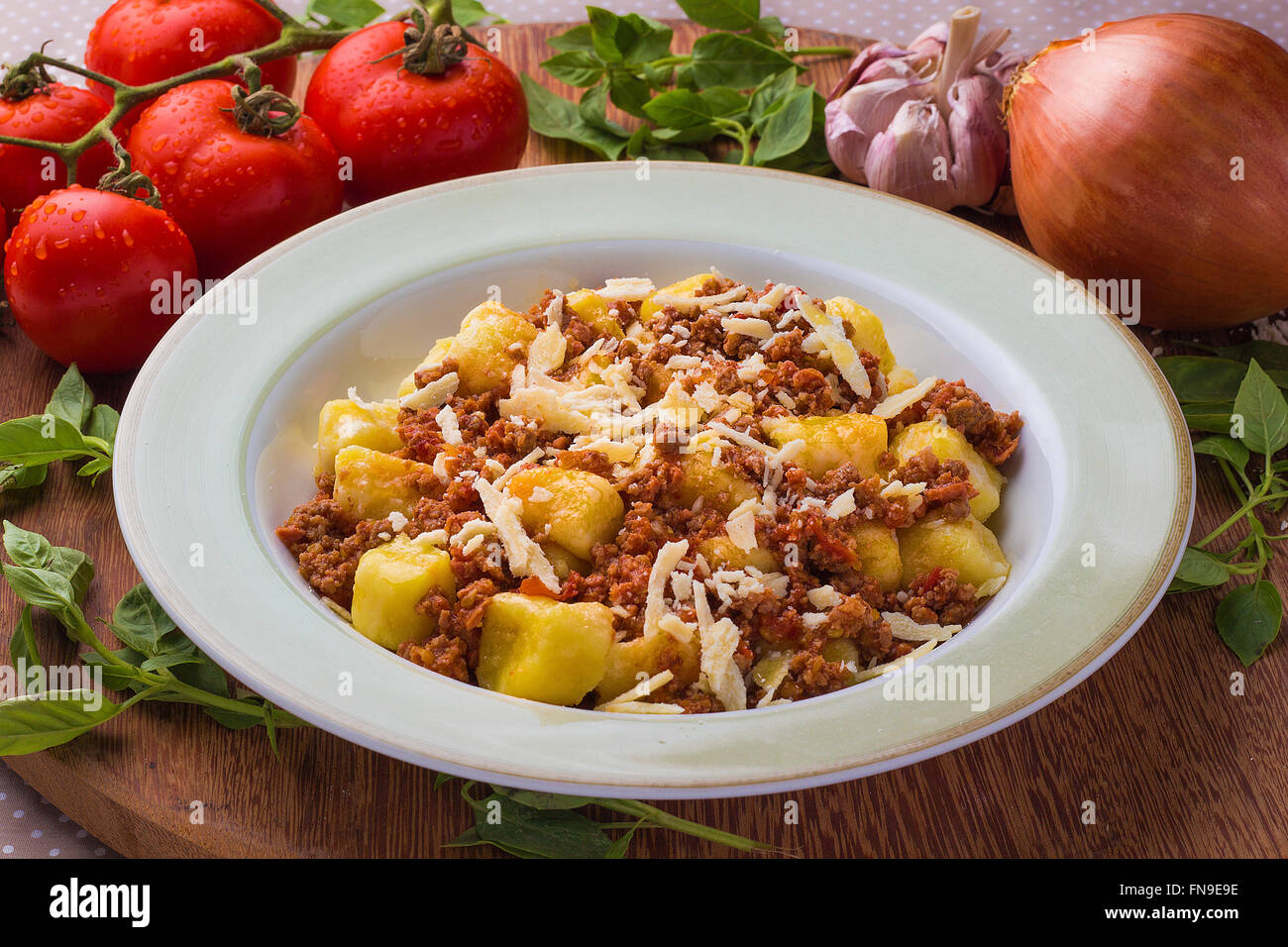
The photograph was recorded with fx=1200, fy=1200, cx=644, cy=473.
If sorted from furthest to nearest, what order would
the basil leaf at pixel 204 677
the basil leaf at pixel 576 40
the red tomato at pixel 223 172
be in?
the basil leaf at pixel 576 40 < the red tomato at pixel 223 172 < the basil leaf at pixel 204 677

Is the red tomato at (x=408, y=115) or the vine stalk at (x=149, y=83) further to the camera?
the red tomato at (x=408, y=115)

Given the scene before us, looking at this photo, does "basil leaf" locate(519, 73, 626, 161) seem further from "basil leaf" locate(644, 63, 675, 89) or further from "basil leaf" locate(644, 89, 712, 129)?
"basil leaf" locate(644, 63, 675, 89)

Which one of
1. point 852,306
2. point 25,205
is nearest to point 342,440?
point 852,306

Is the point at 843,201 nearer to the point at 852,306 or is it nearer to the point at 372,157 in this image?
the point at 852,306

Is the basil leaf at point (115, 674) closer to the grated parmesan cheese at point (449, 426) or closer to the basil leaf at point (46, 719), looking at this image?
the basil leaf at point (46, 719)

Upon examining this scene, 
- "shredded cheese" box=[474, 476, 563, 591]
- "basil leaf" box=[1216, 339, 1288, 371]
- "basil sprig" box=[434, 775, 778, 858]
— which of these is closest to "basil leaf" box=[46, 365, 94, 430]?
"shredded cheese" box=[474, 476, 563, 591]

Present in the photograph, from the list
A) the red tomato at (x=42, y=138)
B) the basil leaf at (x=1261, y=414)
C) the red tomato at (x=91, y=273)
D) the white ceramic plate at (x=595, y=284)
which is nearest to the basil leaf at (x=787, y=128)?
the white ceramic plate at (x=595, y=284)
